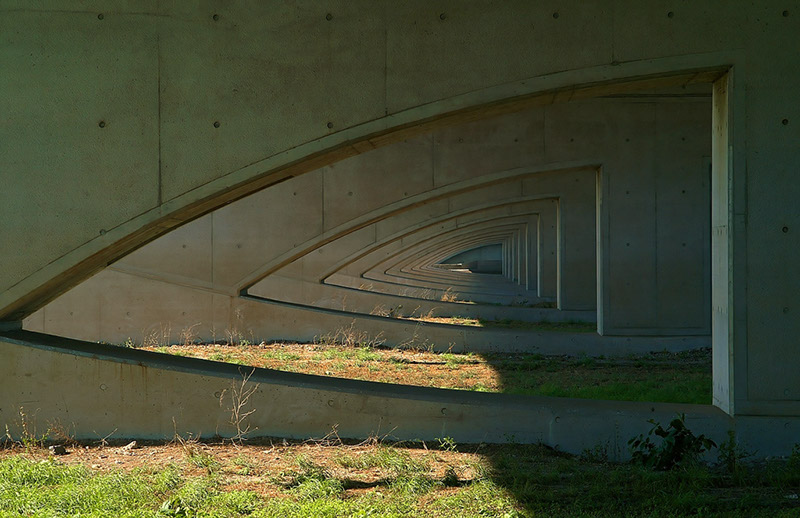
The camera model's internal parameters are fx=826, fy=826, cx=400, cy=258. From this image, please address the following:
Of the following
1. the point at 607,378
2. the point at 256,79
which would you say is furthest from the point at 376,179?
the point at 256,79

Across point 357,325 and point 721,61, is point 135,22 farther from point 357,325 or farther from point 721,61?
point 357,325

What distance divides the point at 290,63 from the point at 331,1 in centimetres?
64

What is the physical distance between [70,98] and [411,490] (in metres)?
4.42

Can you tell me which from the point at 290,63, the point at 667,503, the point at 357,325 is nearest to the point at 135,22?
the point at 290,63

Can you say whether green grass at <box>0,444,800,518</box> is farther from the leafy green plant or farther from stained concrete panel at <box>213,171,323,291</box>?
stained concrete panel at <box>213,171,323,291</box>

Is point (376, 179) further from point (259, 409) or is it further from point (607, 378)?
point (259, 409)

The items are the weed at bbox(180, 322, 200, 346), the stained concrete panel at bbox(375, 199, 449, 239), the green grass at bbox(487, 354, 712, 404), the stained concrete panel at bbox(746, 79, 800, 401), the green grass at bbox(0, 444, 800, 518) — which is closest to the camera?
the green grass at bbox(0, 444, 800, 518)

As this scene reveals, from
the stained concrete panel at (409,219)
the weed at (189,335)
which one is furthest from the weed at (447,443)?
the stained concrete panel at (409,219)

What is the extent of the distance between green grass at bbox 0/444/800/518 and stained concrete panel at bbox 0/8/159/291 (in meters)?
2.44

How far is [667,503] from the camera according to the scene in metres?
5.19

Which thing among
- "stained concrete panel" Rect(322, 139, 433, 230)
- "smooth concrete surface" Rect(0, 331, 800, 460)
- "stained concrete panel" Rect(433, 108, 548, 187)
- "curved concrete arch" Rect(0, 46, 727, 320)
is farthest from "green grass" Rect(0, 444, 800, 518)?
"stained concrete panel" Rect(322, 139, 433, 230)

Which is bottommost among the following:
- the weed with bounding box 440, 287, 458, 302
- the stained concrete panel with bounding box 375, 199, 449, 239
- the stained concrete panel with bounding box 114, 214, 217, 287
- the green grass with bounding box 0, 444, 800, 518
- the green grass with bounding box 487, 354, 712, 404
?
the green grass with bounding box 487, 354, 712, 404

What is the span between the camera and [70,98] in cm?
707

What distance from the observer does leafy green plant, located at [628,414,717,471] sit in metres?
6.19
